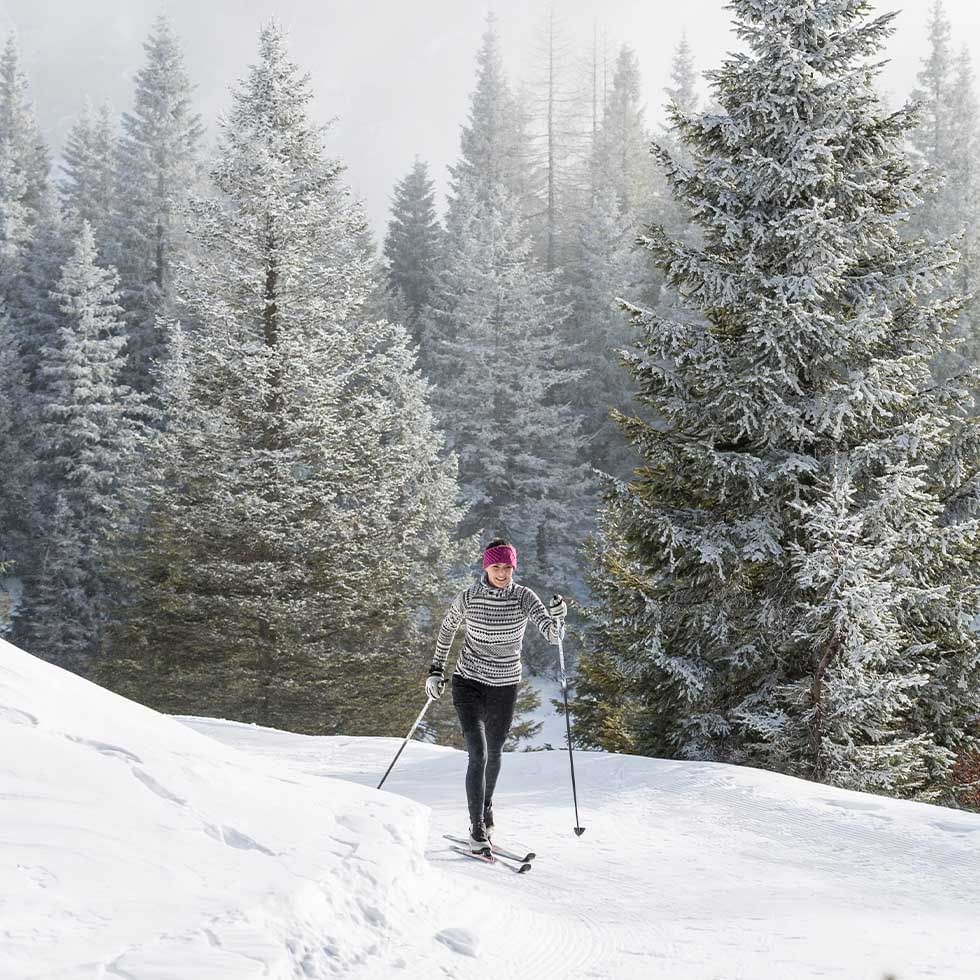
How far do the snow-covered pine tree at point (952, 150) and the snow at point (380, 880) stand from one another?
92.5 ft

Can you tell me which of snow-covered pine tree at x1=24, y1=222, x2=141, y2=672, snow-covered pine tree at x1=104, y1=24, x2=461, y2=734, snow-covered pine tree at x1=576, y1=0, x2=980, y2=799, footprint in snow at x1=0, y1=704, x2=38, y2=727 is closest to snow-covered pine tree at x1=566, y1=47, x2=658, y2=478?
snow-covered pine tree at x1=24, y1=222, x2=141, y2=672

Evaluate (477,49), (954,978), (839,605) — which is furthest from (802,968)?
(477,49)

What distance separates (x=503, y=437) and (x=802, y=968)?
32742mm

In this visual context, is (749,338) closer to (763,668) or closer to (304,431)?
(763,668)

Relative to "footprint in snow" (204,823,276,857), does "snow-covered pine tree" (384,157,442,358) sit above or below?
above

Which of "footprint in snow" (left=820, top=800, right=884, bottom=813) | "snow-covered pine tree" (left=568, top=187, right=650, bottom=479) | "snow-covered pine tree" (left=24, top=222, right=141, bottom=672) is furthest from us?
"snow-covered pine tree" (left=568, top=187, right=650, bottom=479)

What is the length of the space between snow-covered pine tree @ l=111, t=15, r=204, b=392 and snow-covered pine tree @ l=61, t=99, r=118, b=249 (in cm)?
202

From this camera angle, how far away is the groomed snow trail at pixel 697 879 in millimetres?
4777

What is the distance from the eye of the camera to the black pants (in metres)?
6.69

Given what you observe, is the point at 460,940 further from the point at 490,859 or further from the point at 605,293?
the point at 605,293

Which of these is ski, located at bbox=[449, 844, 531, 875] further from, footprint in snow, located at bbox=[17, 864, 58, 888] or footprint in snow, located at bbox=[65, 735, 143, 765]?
footprint in snow, located at bbox=[17, 864, 58, 888]

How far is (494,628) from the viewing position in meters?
6.69

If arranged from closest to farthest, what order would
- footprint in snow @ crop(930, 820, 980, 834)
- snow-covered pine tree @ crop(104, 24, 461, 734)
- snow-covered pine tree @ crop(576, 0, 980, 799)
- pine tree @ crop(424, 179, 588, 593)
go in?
footprint in snow @ crop(930, 820, 980, 834) → snow-covered pine tree @ crop(576, 0, 980, 799) → snow-covered pine tree @ crop(104, 24, 461, 734) → pine tree @ crop(424, 179, 588, 593)

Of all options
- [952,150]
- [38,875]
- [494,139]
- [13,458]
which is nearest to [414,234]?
[494,139]
